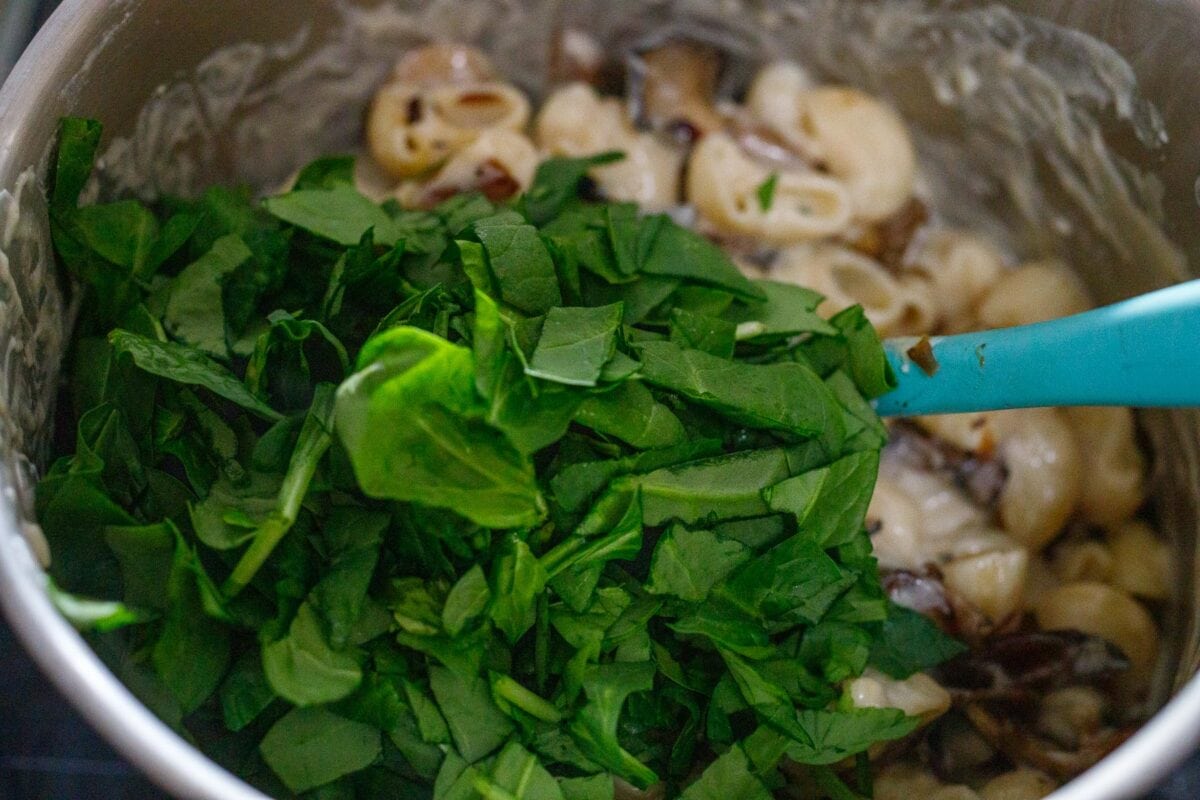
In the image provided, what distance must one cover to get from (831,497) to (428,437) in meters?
0.29

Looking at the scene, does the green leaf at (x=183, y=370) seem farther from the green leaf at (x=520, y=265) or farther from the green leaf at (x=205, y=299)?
the green leaf at (x=520, y=265)

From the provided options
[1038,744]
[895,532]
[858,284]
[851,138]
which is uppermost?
[851,138]

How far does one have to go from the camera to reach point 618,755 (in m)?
0.65

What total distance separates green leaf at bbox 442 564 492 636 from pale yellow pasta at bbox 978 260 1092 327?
0.58 meters

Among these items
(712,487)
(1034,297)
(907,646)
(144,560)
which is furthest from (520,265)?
(1034,297)

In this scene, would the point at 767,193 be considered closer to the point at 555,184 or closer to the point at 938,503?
the point at 555,184

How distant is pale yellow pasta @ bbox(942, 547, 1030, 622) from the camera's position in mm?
873

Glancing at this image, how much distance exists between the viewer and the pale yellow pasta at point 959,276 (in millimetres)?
1040

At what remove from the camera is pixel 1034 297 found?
977 millimetres

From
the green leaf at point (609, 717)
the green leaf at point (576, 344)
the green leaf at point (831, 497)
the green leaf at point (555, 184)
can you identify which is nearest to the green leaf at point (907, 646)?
the green leaf at point (831, 497)

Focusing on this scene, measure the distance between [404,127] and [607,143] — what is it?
0.19 meters

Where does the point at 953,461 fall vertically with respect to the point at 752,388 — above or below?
below

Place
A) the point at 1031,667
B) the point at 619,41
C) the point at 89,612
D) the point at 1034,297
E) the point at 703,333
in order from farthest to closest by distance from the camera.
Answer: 1. the point at 619,41
2. the point at 1034,297
3. the point at 1031,667
4. the point at 703,333
5. the point at 89,612

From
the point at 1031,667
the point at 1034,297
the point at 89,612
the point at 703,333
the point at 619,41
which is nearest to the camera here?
the point at 89,612
